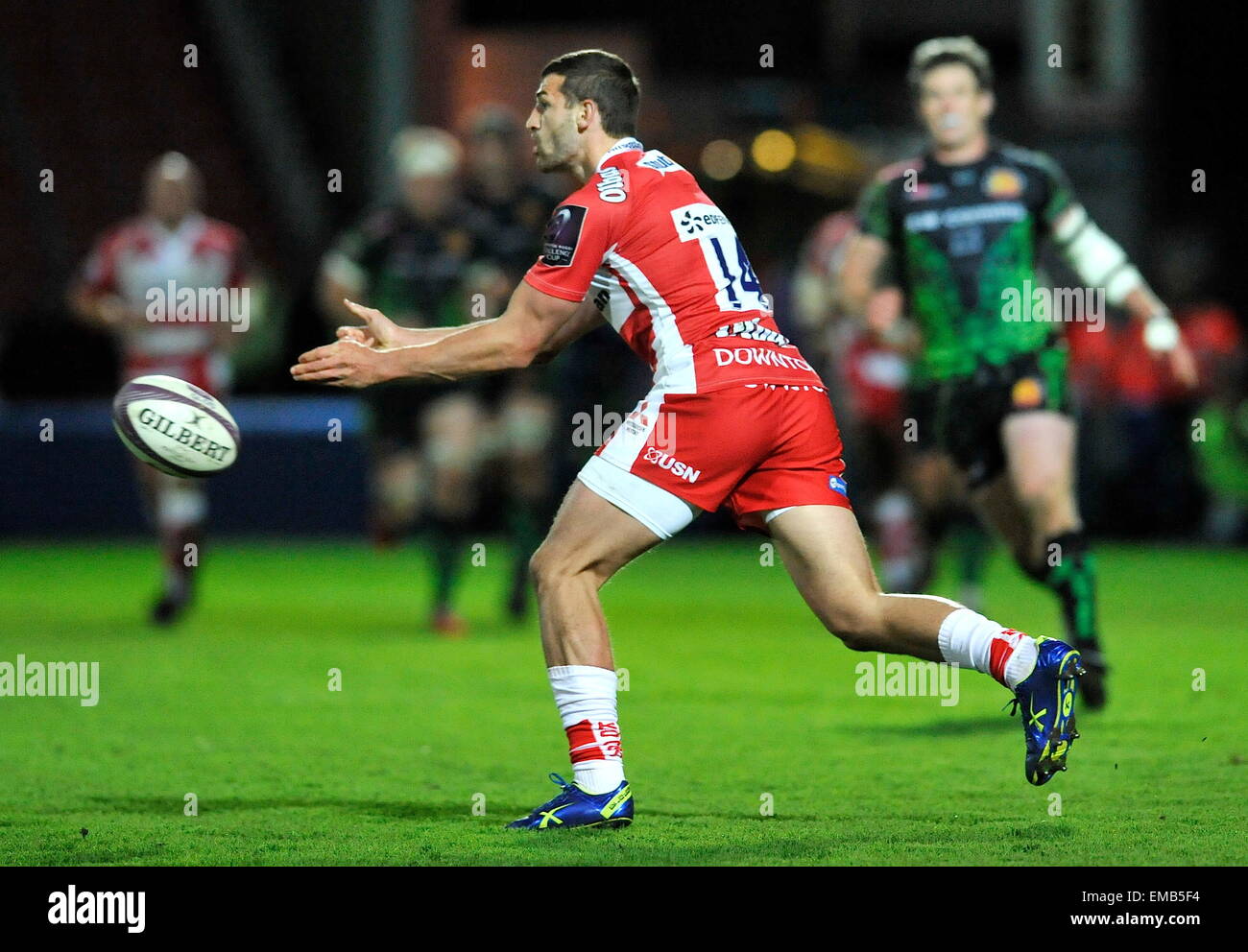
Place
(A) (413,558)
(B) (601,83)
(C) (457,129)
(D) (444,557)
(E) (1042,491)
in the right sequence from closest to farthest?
1. (B) (601,83)
2. (E) (1042,491)
3. (D) (444,557)
4. (A) (413,558)
5. (C) (457,129)

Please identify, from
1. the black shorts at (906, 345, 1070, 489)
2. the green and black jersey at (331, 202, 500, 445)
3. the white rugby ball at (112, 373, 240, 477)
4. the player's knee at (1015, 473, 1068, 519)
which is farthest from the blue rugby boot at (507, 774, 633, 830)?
the green and black jersey at (331, 202, 500, 445)

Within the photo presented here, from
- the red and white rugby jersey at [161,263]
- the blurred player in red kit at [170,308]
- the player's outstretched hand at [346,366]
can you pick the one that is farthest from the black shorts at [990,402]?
the red and white rugby jersey at [161,263]

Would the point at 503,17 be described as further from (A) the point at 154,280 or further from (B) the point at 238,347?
(A) the point at 154,280

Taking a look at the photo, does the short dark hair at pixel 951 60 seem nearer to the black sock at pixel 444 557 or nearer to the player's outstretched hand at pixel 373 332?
the player's outstretched hand at pixel 373 332

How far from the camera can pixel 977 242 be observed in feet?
26.1

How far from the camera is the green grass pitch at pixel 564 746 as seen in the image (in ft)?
17.8

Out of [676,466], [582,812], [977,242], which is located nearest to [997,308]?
[977,242]

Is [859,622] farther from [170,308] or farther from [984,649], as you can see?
[170,308]

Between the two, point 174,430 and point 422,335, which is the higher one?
point 422,335

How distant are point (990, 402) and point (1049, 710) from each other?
7.98 feet

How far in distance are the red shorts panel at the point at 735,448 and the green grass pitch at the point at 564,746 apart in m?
0.93

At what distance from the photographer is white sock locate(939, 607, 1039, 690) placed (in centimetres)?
566

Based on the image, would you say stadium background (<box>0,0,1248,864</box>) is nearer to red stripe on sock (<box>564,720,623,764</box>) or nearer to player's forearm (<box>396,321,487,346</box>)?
red stripe on sock (<box>564,720,623,764</box>)
